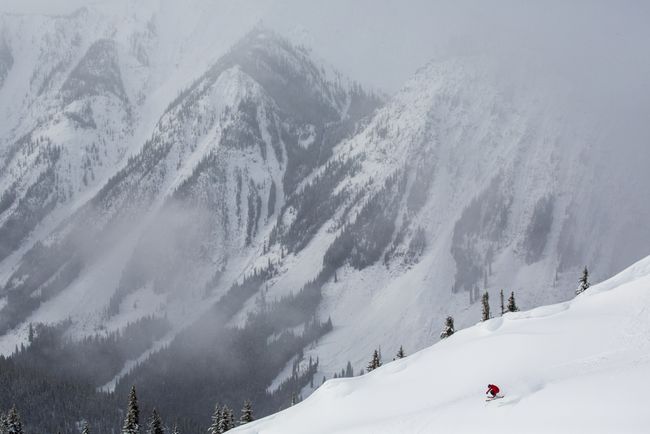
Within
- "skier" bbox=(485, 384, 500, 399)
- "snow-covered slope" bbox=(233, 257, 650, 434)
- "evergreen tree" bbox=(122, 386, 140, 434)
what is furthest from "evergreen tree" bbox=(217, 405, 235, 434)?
"skier" bbox=(485, 384, 500, 399)

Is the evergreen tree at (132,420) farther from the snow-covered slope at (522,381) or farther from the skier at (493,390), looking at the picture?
the skier at (493,390)

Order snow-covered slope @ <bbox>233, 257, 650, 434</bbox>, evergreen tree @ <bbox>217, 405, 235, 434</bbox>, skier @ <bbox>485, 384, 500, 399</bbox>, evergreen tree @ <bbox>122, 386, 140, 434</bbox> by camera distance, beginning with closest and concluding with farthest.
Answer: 1. snow-covered slope @ <bbox>233, 257, 650, 434</bbox>
2. skier @ <bbox>485, 384, 500, 399</bbox>
3. evergreen tree @ <bbox>122, 386, 140, 434</bbox>
4. evergreen tree @ <bbox>217, 405, 235, 434</bbox>

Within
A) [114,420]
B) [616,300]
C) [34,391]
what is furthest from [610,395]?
[34,391]

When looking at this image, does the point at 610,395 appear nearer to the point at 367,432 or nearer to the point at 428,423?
the point at 428,423

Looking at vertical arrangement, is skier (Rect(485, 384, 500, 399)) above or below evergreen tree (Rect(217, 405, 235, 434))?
below

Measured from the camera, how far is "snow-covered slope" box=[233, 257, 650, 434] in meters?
27.1

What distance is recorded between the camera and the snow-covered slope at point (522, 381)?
88.8ft

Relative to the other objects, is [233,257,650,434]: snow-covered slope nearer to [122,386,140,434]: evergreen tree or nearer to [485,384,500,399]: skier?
[485,384,500,399]: skier

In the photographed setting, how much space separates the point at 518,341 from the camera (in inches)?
1535

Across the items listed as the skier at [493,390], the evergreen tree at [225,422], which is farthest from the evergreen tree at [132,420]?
the skier at [493,390]

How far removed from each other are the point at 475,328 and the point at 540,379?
596 inches

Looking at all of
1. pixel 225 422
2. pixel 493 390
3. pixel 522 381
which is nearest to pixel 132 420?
pixel 225 422

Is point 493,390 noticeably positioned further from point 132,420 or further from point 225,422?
point 132,420

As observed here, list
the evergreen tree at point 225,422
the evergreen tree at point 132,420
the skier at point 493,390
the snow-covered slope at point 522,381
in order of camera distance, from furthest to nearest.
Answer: the evergreen tree at point 225,422
the evergreen tree at point 132,420
the skier at point 493,390
the snow-covered slope at point 522,381
